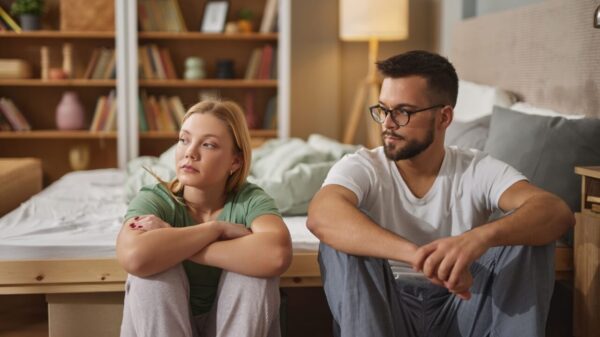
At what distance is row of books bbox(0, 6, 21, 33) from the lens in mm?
4906

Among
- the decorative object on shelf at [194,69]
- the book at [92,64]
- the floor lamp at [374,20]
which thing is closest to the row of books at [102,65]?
the book at [92,64]

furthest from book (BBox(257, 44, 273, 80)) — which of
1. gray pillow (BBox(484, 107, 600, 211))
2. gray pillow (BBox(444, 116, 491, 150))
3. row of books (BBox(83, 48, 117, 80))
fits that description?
gray pillow (BBox(484, 107, 600, 211))

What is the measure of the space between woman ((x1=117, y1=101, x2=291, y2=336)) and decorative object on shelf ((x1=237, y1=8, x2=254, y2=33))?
305 centimetres

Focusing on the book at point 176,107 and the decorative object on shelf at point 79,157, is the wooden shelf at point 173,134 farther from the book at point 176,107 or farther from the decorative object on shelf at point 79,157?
the decorative object on shelf at point 79,157

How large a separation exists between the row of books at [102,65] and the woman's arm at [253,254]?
11.0 feet

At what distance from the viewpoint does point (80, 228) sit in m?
2.59

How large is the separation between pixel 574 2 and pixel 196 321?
69.5 inches

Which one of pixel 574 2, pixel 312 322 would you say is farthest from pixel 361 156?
pixel 574 2

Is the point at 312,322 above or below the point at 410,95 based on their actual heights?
below

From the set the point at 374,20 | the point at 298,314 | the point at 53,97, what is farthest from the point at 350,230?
the point at 53,97

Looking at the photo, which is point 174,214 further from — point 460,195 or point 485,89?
point 485,89

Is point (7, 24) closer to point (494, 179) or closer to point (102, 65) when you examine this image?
point (102, 65)

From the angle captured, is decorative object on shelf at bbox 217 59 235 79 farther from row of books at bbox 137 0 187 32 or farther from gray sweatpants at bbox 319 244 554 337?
gray sweatpants at bbox 319 244 554 337

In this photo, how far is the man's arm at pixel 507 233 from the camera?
1.74 meters
